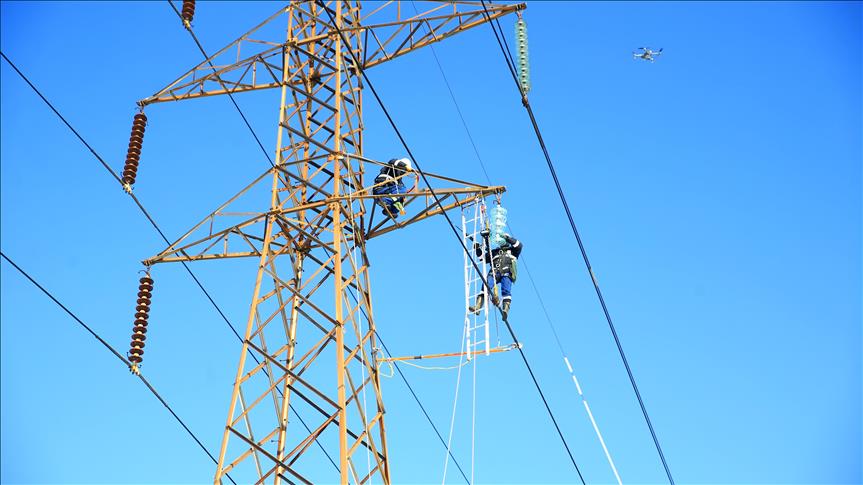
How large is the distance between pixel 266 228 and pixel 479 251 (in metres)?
3.92

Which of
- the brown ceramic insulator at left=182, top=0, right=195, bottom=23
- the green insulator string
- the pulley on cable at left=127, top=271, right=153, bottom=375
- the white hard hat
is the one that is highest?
the brown ceramic insulator at left=182, top=0, right=195, bottom=23

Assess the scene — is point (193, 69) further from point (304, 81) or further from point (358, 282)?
point (358, 282)

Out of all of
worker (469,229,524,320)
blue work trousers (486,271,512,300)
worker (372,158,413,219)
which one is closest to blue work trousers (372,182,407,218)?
worker (372,158,413,219)

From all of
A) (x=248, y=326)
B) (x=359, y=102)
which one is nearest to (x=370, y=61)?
(x=359, y=102)

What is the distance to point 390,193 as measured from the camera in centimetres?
1934

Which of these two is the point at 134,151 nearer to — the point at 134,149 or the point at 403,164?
the point at 134,149

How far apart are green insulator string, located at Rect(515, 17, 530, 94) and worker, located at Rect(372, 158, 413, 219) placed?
2417 millimetres

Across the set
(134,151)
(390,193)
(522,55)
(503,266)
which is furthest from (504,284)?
(134,151)

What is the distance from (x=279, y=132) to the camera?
19.3 metres

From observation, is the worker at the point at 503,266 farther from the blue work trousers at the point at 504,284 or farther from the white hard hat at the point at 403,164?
the white hard hat at the point at 403,164

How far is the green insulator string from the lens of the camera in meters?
19.2

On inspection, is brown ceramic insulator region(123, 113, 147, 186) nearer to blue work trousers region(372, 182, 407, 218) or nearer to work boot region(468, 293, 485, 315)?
blue work trousers region(372, 182, 407, 218)

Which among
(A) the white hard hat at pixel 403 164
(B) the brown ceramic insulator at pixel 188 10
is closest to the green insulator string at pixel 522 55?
(A) the white hard hat at pixel 403 164

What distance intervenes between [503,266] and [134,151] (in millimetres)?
7031
